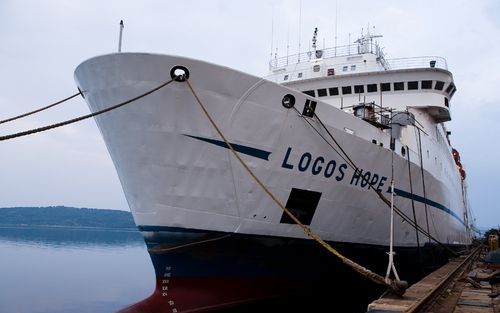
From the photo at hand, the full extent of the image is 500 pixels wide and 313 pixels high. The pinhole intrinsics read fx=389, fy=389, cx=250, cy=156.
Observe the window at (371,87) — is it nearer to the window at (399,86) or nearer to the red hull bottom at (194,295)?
the window at (399,86)

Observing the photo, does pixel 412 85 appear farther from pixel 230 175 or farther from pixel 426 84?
pixel 230 175

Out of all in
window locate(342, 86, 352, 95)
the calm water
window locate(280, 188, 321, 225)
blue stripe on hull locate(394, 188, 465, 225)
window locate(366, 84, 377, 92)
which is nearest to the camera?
window locate(280, 188, 321, 225)

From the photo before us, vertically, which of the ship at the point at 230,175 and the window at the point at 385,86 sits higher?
the window at the point at 385,86

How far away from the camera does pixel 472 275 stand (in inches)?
376

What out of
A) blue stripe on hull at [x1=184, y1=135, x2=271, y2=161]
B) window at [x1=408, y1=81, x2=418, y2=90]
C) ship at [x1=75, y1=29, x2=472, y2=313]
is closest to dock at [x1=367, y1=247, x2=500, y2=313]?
ship at [x1=75, y1=29, x2=472, y2=313]

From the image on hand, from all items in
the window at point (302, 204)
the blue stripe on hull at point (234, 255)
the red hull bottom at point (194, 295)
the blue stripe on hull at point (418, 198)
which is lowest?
the red hull bottom at point (194, 295)

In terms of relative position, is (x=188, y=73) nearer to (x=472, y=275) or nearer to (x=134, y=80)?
(x=134, y=80)

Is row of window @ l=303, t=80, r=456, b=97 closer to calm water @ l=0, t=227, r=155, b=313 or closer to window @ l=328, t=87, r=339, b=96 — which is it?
window @ l=328, t=87, r=339, b=96

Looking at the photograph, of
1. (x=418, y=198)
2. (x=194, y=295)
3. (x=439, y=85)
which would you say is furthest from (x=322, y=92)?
(x=194, y=295)

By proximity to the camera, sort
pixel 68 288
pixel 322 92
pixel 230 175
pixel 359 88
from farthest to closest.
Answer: pixel 68 288
pixel 322 92
pixel 359 88
pixel 230 175

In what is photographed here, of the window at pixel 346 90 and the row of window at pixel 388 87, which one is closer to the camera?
the row of window at pixel 388 87

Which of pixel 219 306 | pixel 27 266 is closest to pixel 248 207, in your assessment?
pixel 219 306

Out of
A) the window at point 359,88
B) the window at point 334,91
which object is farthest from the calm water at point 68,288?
the window at point 359,88

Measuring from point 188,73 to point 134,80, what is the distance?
0.92 m
